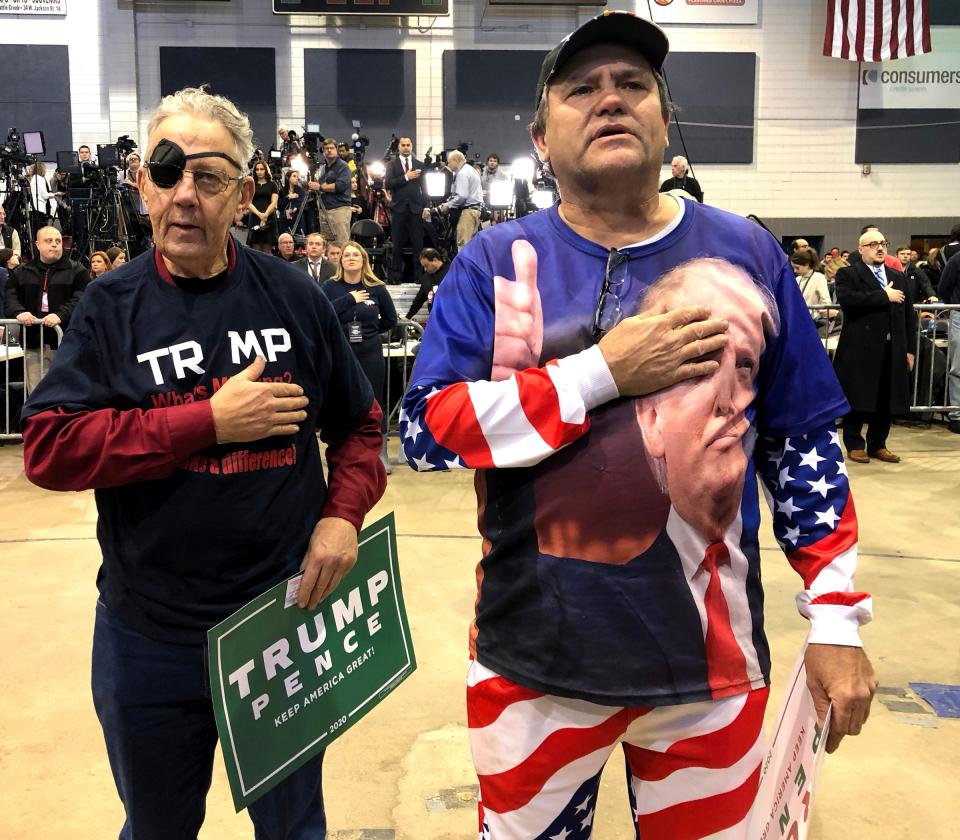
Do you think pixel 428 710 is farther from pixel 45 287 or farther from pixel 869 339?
pixel 45 287

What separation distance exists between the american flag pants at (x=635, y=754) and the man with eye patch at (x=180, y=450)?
489mm

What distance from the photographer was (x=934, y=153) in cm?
1858

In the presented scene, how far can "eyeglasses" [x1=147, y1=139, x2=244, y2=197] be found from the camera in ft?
5.57

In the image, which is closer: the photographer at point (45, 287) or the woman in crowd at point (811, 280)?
the photographer at point (45, 287)

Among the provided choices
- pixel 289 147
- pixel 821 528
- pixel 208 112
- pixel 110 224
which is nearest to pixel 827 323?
pixel 821 528

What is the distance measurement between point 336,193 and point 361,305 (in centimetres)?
704

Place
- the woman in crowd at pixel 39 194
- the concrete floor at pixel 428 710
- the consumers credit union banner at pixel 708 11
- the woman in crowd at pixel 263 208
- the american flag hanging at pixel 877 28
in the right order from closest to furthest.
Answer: the concrete floor at pixel 428 710
the woman in crowd at pixel 263 208
the woman in crowd at pixel 39 194
the american flag hanging at pixel 877 28
the consumers credit union banner at pixel 708 11

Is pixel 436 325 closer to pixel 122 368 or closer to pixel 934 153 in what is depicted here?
pixel 122 368

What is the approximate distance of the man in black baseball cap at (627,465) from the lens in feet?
4.55

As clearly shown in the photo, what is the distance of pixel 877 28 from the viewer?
703 inches

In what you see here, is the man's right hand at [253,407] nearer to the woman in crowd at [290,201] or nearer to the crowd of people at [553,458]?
the crowd of people at [553,458]

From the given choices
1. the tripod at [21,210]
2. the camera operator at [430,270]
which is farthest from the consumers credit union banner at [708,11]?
the tripod at [21,210]

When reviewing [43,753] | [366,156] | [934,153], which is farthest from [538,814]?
[934,153]

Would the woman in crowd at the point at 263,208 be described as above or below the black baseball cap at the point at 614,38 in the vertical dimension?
above
